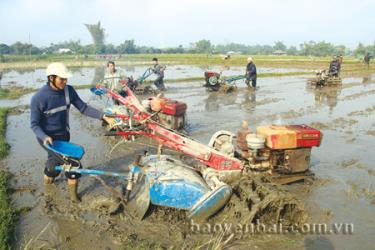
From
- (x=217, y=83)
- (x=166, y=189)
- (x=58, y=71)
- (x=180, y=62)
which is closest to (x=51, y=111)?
(x=58, y=71)

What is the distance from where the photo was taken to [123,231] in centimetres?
429

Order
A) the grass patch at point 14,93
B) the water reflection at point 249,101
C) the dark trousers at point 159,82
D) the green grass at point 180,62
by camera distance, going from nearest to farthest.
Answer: the water reflection at point 249,101
the grass patch at point 14,93
the dark trousers at point 159,82
the green grass at point 180,62

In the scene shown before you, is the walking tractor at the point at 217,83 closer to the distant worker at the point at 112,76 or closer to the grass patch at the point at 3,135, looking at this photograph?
the distant worker at the point at 112,76

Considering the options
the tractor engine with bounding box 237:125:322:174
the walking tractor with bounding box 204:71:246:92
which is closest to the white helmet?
the tractor engine with bounding box 237:125:322:174

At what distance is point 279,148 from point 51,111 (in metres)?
3.29

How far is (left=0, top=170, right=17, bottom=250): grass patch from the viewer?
3.95 m

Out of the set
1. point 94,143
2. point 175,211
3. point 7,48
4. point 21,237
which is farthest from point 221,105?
point 7,48

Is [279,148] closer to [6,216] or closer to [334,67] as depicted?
[6,216]

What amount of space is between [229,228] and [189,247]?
523 millimetres

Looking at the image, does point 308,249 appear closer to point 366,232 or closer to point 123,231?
point 366,232

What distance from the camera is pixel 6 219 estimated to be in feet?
14.6

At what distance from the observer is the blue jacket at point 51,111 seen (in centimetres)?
477

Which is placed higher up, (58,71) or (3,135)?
(58,71)

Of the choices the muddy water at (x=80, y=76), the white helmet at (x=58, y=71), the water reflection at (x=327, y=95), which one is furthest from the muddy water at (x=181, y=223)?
the muddy water at (x=80, y=76)
